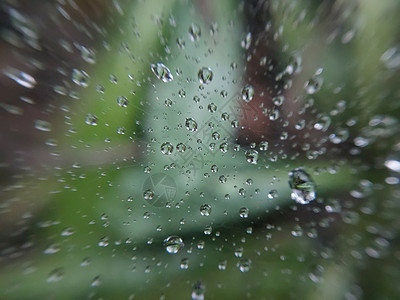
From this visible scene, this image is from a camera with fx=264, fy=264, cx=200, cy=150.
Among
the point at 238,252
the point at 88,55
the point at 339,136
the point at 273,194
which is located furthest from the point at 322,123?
the point at 88,55

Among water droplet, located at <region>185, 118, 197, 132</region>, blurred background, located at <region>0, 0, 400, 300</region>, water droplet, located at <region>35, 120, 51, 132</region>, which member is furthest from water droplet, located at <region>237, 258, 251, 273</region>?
water droplet, located at <region>35, 120, 51, 132</region>

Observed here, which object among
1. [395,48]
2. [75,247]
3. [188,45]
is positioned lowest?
[75,247]

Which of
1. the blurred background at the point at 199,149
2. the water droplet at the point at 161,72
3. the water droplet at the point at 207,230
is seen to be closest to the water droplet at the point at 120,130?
the blurred background at the point at 199,149

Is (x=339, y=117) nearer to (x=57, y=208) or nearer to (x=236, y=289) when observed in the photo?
(x=236, y=289)

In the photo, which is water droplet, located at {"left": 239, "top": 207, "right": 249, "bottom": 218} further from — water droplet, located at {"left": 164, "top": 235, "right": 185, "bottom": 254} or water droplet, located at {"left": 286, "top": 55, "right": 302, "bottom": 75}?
water droplet, located at {"left": 286, "top": 55, "right": 302, "bottom": 75}

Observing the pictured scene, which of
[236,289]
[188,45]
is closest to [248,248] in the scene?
[236,289]

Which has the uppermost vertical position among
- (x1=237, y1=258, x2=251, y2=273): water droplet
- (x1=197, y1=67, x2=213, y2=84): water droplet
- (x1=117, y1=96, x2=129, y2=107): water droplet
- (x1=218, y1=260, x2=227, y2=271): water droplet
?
(x1=197, y1=67, x2=213, y2=84): water droplet
